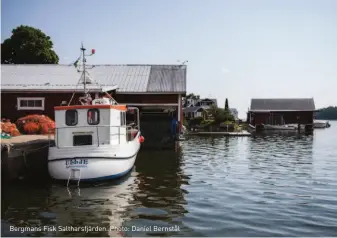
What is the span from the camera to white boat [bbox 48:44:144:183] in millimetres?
13047

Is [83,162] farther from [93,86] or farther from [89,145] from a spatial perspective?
[93,86]

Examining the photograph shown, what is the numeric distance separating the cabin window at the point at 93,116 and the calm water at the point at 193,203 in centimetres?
262

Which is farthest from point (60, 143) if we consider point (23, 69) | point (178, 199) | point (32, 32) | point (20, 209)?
point (32, 32)

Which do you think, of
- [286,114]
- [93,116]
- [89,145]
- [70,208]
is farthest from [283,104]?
[70,208]

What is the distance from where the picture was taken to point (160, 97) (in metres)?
28.8

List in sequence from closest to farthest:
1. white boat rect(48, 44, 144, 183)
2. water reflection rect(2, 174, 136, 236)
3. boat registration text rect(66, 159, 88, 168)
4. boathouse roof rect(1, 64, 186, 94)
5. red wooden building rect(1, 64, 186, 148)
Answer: water reflection rect(2, 174, 136, 236)
boat registration text rect(66, 159, 88, 168)
white boat rect(48, 44, 144, 183)
red wooden building rect(1, 64, 186, 148)
boathouse roof rect(1, 64, 186, 94)

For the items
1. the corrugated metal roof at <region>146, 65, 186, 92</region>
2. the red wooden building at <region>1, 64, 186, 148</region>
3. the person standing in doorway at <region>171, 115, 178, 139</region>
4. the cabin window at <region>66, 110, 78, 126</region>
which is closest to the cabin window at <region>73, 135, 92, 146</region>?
the cabin window at <region>66, 110, 78, 126</region>

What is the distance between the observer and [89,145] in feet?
44.0

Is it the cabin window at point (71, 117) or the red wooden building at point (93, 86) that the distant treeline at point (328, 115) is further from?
the cabin window at point (71, 117)

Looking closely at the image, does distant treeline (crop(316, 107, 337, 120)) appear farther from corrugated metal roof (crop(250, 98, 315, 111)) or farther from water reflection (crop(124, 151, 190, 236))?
water reflection (crop(124, 151, 190, 236))

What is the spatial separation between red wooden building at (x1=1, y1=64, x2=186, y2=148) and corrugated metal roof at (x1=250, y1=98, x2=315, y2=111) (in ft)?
144

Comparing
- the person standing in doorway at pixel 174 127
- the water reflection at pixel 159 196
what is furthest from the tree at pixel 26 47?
the water reflection at pixel 159 196

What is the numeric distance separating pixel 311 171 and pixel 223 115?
113 feet

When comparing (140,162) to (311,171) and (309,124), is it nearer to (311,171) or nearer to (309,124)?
(311,171)
